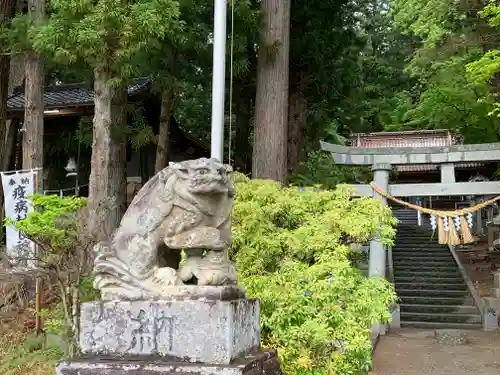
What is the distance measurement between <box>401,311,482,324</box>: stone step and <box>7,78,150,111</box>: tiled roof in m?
9.04

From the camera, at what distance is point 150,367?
3.96 m

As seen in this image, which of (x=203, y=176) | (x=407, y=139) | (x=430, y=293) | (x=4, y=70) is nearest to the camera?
(x=203, y=176)

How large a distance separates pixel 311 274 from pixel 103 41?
477cm

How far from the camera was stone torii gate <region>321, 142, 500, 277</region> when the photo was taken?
537 inches

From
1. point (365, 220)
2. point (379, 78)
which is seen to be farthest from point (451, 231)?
point (379, 78)

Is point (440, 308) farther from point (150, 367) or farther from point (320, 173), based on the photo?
point (150, 367)

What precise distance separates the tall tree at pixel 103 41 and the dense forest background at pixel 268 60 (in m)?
0.02

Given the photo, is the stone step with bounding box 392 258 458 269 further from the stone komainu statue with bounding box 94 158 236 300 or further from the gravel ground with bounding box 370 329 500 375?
the stone komainu statue with bounding box 94 158 236 300

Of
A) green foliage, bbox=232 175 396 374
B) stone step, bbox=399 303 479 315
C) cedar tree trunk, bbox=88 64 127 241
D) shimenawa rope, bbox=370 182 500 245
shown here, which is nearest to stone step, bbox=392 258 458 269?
stone step, bbox=399 303 479 315

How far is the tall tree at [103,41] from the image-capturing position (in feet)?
29.7

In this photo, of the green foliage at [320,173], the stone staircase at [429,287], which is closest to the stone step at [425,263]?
the stone staircase at [429,287]

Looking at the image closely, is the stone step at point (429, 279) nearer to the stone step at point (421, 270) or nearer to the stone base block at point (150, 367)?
the stone step at point (421, 270)

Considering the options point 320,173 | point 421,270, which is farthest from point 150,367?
point 421,270

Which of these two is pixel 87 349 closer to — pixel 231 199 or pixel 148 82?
pixel 231 199
